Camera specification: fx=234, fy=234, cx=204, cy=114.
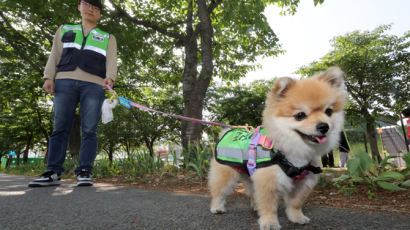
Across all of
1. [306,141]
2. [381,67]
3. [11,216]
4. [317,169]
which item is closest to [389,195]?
[317,169]

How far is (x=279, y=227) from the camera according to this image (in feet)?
5.57

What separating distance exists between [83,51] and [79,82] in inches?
17.8

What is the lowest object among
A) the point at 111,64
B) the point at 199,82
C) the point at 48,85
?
the point at 48,85

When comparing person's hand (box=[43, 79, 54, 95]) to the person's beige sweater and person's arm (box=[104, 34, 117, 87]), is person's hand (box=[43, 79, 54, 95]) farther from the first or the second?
person's arm (box=[104, 34, 117, 87])

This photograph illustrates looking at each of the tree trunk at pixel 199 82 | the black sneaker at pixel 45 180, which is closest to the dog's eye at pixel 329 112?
the black sneaker at pixel 45 180

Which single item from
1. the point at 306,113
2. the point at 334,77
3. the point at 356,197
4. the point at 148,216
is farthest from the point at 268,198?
the point at 356,197

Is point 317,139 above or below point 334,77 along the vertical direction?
below

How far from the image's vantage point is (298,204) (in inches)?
73.2

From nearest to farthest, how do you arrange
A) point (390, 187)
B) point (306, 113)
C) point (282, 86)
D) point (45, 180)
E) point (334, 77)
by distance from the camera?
point (306, 113), point (282, 86), point (334, 77), point (390, 187), point (45, 180)

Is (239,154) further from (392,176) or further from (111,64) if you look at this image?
(111,64)

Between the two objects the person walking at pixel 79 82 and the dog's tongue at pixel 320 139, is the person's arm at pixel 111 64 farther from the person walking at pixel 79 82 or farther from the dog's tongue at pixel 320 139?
the dog's tongue at pixel 320 139

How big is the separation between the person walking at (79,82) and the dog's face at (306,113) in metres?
2.59

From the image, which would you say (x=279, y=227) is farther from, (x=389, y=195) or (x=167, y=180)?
(x=167, y=180)

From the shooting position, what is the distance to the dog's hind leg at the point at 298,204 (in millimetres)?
1834
